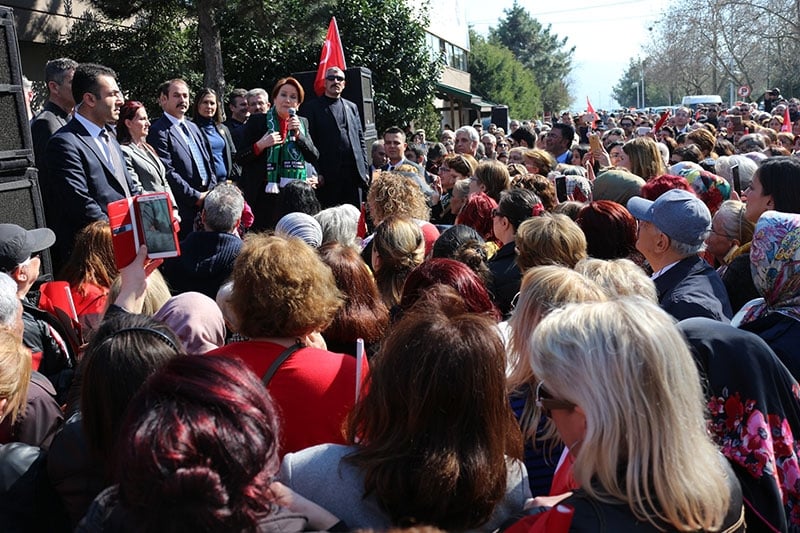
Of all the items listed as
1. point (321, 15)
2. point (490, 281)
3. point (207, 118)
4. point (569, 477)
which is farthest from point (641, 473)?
point (321, 15)

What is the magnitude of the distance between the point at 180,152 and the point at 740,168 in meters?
5.15

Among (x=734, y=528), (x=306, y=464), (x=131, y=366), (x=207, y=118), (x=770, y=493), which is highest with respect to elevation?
(x=207, y=118)

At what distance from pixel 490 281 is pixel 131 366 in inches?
96.3

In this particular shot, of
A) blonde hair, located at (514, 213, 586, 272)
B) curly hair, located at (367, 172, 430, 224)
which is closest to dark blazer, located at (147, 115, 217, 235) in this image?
curly hair, located at (367, 172, 430, 224)

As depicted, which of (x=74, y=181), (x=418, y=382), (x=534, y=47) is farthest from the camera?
(x=534, y=47)

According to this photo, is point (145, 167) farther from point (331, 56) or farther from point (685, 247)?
point (685, 247)

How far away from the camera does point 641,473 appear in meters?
1.76

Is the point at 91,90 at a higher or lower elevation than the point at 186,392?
higher

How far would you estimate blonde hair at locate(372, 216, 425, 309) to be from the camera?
4.38 meters

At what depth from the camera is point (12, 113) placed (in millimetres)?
4793

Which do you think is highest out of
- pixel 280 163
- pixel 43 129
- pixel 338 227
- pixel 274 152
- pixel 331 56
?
pixel 331 56

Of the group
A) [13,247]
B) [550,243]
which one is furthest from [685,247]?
[13,247]

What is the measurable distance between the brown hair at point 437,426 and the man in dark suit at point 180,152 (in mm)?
5216

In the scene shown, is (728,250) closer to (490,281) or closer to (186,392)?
(490,281)
